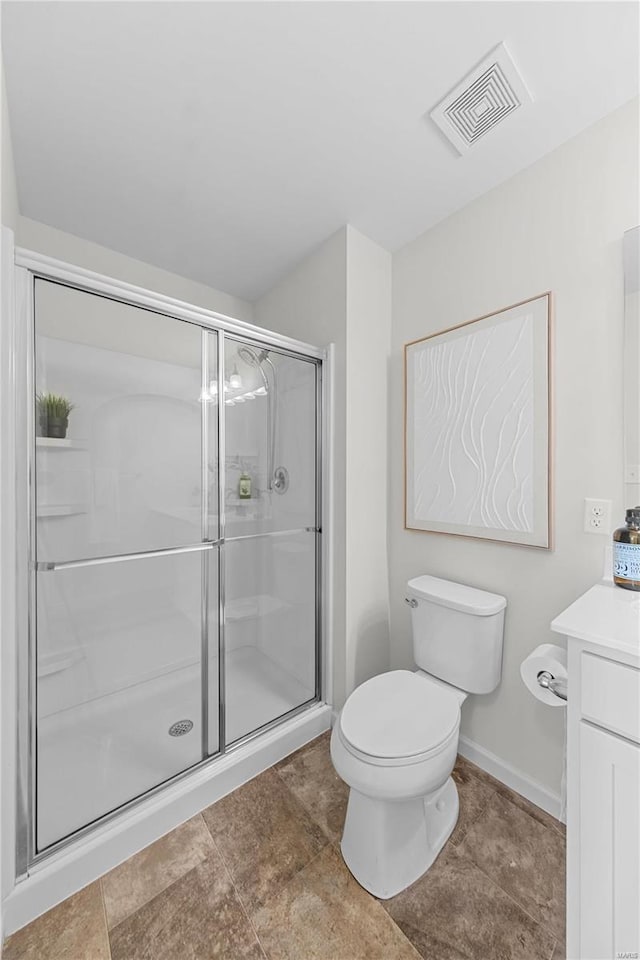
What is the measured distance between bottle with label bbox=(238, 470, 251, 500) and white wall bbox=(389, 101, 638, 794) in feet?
2.87

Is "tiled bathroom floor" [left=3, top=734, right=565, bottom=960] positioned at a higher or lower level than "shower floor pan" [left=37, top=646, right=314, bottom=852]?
lower

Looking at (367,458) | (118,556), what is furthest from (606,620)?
(118,556)

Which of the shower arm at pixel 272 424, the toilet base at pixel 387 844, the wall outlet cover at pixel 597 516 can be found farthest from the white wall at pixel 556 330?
the shower arm at pixel 272 424

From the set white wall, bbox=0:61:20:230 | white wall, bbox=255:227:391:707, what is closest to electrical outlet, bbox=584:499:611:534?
white wall, bbox=255:227:391:707

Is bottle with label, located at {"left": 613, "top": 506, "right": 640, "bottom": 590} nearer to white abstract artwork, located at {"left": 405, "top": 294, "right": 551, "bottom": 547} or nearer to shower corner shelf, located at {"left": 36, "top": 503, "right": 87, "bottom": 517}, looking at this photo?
white abstract artwork, located at {"left": 405, "top": 294, "right": 551, "bottom": 547}

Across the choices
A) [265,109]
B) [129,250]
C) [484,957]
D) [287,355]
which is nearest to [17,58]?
[265,109]

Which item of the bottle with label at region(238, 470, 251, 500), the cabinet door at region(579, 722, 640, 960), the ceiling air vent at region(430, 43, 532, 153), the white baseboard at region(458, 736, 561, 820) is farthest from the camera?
A: the bottle with label at region(238, 470, 251, 500)

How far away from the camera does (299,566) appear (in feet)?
6.19

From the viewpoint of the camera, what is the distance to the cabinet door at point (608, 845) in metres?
0.75

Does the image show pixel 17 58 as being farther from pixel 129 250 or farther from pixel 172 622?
pixel 172 622

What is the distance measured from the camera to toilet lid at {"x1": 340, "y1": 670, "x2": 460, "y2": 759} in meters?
1.12

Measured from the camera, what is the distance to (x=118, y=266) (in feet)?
6.57

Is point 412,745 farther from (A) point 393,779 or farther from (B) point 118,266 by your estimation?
(B) point 118,266

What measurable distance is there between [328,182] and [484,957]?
2481mm
